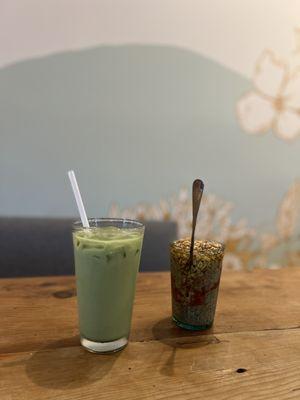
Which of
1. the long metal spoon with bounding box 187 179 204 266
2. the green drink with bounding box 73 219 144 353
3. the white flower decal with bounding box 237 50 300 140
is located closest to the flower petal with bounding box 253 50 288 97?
the white flower decal with bounding box 237 50 300 140

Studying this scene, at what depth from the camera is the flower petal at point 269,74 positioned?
1.82 m

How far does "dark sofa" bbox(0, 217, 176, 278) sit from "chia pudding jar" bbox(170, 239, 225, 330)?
0.68 meters

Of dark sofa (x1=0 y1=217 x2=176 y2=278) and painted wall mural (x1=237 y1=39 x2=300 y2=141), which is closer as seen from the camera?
dark sofa (x1=0 y1=217 x2=176 y2=278)

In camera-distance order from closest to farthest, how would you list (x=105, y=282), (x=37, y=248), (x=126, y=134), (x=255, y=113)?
1. (x=105, y=282)
2. (x=37, y=248)
3. (x=126, y=134)
4. (x=255, y=113)

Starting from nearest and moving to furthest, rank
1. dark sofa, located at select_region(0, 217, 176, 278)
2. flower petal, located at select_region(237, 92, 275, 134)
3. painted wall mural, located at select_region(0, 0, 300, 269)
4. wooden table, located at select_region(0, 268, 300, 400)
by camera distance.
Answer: wooden table, located at select_region(0, 268, 300, 400) → dark sofa, located at select_region(0, 217, 176, 278) → painted wall mural, located at select_region(0, 0, 300, 269) → flower petal, located at select_region(237, 92, 275, 134)

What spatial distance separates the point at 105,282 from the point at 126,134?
1.15 meters

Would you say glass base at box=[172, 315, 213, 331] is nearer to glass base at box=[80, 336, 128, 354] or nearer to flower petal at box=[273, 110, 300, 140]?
glass base at box=[80, 336, 128, 354]

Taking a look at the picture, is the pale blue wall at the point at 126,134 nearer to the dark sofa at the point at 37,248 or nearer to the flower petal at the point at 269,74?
the flower petal at the point at 269,74

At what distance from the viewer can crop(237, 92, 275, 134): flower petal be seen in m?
1.82

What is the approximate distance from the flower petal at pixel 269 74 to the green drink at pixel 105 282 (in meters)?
1.46

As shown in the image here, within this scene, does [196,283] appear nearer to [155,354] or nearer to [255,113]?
[155,354]

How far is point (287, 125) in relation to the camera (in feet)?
6.23

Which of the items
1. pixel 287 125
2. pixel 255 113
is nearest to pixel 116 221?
pixel 255 113

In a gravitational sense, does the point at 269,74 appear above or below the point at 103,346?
above
